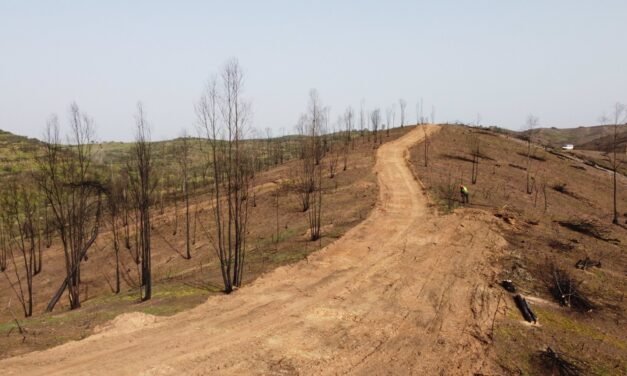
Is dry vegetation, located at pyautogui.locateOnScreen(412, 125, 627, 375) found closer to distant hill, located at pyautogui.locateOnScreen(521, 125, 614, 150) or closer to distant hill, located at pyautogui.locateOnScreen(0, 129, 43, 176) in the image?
distant hill, located at pyautogui.locateOnScreen(0, 129, 43, 176)

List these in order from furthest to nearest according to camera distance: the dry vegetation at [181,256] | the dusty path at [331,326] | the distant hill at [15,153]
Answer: the distant hill at [15,153]
the dry vegetation at [181,256]
the dusty path at [331,326]

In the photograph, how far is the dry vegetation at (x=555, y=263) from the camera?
468 inches

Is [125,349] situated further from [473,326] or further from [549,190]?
[549,190]

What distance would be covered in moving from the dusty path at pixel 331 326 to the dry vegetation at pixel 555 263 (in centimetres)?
103

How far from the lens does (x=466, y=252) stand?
1906cm

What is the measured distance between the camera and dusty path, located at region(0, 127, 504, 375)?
1073 centimetres

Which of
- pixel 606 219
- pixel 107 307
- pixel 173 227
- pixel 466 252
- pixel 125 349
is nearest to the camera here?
pixel 125 349

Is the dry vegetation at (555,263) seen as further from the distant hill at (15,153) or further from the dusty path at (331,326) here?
the distant hill at (15,153)

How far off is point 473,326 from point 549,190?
27.6 meters

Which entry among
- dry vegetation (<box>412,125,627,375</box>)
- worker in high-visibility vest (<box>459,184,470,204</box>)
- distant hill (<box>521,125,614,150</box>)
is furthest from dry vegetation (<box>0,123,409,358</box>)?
distant hill (<box>521,125,614,150</box>)

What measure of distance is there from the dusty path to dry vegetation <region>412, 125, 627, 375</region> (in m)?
1.03

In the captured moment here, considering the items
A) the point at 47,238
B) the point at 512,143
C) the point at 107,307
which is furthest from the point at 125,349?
the point at 512,143

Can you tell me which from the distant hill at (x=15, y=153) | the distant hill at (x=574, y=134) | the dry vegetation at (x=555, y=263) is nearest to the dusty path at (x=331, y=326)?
the dry vegetation at (x=555, y=263)

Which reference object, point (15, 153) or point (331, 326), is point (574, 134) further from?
point (15, 153)
